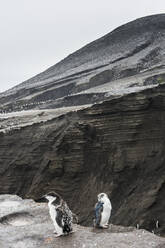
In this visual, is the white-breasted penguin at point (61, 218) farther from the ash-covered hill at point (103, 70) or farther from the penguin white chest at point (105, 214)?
the ash-covered hill at point (103, 70)

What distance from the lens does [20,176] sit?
2859cm

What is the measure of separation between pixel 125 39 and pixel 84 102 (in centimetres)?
4038

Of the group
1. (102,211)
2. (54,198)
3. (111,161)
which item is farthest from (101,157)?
(102,211)

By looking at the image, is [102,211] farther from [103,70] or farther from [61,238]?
[103,70]

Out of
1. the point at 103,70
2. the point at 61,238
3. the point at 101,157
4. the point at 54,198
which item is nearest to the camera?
the point at 61,238

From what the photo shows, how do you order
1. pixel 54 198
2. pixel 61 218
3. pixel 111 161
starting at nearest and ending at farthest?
1. pixel 61 218
2. pixel 54 198
3. pixel 111 161

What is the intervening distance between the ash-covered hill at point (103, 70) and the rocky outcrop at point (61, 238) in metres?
38.2

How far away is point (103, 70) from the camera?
68.8m

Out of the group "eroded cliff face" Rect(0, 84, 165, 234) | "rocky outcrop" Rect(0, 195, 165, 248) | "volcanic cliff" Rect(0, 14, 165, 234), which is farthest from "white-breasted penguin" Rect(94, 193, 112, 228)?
"eroded cliff face" Rect(0, 84, 165, 234)

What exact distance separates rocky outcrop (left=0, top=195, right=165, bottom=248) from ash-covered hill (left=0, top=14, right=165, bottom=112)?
3823cm

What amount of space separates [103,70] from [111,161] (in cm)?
4646

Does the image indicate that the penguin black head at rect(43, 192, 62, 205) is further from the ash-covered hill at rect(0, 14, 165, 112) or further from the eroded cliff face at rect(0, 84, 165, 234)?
the ash-covered hill at rect(0, 14, 165, 112)

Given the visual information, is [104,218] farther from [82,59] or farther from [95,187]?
[82,59]

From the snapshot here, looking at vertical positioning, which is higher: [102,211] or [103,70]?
[103,70]
